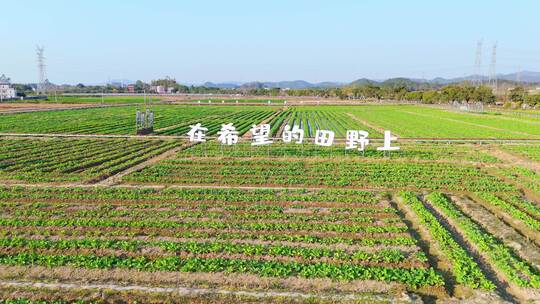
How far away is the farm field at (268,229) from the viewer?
934 cm

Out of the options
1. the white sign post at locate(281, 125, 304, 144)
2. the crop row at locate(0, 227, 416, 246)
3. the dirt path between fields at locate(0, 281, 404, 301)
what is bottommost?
the dirt path between fields at locate(0, 281, 404, 301)

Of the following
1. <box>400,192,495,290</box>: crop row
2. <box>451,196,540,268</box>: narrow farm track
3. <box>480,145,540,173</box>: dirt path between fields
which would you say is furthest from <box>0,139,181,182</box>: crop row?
<box>480,145,540,173</box>: dirt path between fields

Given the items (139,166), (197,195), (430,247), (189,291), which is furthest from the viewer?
(139,166)

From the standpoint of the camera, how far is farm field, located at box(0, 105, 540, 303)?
934 centimetres

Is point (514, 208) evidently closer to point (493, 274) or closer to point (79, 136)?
point (493, 274)

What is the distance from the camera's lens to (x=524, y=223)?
13625 mm

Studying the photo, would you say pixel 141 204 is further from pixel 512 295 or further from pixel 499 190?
pixel 499 190

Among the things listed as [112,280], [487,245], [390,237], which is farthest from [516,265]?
[112,280]

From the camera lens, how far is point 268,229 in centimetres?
1276

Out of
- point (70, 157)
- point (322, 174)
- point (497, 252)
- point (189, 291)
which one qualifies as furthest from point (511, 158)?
point (70, 157)

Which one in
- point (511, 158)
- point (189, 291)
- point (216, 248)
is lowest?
point (189, 291)

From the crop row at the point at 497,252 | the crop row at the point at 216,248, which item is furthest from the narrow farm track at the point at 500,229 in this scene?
the crop row at the point at 216,248

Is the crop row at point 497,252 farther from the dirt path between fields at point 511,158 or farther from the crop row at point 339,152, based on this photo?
the dirt path between fields at point 511,158

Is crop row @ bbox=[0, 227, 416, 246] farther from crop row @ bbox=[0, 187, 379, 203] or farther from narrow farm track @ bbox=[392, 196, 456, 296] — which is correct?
crop row @ bbox=[0, 187, 379, 203]
